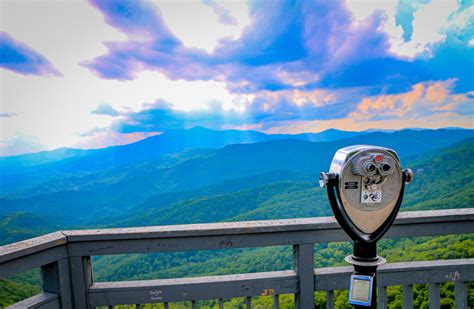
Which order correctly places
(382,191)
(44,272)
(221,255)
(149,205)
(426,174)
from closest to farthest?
(382,191), (44,272), (221,255), (426,174), (149,205)

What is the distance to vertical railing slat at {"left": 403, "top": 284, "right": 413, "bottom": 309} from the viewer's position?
1.71 metres

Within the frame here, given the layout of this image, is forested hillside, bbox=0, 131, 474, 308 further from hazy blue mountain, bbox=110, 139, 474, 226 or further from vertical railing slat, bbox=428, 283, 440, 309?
vertical railing slat, bbox=428, 283, 440, 309

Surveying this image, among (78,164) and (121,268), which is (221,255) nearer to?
(121,268)

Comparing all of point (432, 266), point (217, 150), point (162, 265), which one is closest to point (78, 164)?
point (217, 150)

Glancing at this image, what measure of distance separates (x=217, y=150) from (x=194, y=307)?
10.8 m

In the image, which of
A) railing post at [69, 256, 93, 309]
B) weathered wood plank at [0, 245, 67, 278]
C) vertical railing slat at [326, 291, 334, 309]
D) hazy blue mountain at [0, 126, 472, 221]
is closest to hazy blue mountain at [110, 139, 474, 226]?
hazy blue mountain at [0, 126, 472, 221]

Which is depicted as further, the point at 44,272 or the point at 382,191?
the point at 44,272

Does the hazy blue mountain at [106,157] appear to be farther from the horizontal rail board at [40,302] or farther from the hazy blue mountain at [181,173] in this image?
the horizontal rail board at [40,302]

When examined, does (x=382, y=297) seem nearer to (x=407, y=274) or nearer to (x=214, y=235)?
(x=407, y=274)

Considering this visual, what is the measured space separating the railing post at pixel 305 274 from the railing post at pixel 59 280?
1.02 metres

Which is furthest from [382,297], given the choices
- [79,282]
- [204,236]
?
[79,282]

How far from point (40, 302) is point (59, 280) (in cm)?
11

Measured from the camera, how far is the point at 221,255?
6668 mm

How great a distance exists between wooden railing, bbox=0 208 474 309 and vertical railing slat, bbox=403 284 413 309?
3cm
